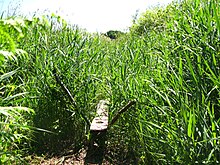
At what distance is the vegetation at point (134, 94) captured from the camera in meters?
1.90

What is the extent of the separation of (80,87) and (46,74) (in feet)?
1.15

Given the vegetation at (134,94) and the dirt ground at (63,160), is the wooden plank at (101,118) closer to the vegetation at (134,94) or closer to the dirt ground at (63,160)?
the vegetation at (134,94)

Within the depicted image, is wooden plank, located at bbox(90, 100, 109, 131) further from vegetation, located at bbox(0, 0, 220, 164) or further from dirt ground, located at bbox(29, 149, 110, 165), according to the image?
dirt ground, located at bbox(29, 149, 110, 165)

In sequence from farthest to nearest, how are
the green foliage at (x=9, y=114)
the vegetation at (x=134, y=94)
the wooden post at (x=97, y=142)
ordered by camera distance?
the wooden post at (x=97, y=142) → the vegetation at (x=134, y=94) → the green foliage at (x=9, y=114)

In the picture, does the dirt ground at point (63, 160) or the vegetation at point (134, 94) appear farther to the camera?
the dirt ground at point (63, 160)

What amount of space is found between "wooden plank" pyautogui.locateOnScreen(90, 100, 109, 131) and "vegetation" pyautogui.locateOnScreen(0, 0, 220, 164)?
9cm

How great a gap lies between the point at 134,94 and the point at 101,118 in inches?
23.5

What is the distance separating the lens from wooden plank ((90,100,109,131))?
3.07 m

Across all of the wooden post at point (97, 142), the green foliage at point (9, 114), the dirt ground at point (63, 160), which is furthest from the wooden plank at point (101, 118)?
the green foliage at point (9, 114)

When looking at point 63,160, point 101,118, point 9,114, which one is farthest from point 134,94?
point 9,114

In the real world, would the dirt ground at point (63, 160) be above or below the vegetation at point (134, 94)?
below

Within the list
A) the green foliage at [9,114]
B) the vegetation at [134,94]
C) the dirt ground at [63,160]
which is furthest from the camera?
the dirt ground at [63,160]

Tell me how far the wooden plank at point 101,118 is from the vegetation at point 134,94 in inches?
3.5

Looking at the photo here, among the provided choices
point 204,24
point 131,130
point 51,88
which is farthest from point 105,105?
point 204,24
